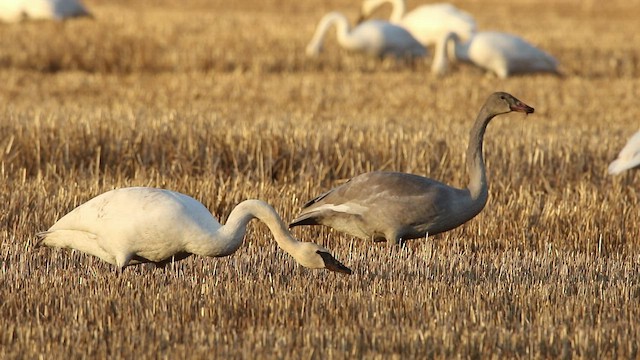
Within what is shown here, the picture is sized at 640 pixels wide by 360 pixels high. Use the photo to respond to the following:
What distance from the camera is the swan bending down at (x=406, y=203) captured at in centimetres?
696

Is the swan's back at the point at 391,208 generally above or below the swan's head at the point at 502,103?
below

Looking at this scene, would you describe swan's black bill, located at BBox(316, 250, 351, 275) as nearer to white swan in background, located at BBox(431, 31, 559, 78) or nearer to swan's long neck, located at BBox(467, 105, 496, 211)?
swan's long neck, located at BBox(467, 105, 496, 211)

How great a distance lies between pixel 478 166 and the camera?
7.09 meters

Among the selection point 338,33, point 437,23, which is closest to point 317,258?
point 338,33

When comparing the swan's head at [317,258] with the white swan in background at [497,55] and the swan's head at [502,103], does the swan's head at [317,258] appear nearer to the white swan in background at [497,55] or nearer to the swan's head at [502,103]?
the swan's head at [502,103]

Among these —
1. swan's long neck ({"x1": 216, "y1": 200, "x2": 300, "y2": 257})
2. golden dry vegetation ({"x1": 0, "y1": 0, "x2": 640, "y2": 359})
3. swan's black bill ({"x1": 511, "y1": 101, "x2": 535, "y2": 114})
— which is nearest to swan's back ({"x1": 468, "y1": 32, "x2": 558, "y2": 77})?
golden dry vegetation ({"x1": 0, "y1": 0, "x2": 640, "y2": 359})

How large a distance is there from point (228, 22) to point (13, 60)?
601 centimetres

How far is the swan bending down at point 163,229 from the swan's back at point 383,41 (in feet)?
46.6

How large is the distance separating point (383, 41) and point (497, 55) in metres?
2.04

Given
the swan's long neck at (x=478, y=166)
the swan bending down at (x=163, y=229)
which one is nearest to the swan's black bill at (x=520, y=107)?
the swan's long neck at (x=478, y=166)

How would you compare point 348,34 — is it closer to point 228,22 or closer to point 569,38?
point 228,22

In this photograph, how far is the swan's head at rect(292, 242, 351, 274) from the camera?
5.55 metres

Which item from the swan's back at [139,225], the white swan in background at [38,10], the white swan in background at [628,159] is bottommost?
the white swan in background at [38,10]

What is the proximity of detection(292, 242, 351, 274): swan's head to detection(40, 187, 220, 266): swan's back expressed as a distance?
48 cm
